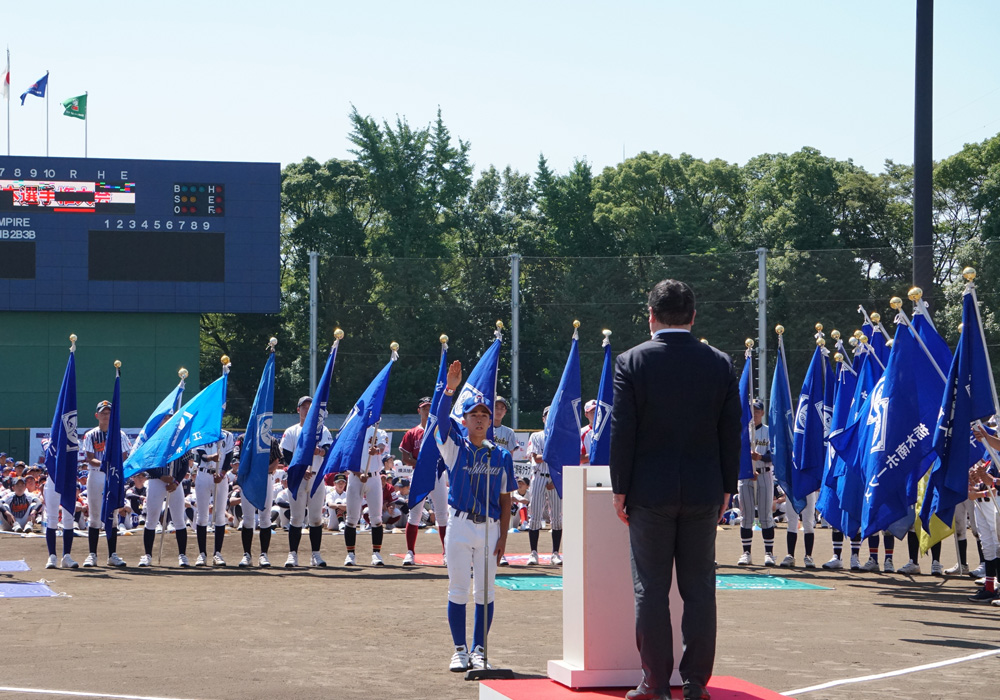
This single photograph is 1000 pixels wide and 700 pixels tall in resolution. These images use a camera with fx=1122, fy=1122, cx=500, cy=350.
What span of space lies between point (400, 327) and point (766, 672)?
28970 millimetres

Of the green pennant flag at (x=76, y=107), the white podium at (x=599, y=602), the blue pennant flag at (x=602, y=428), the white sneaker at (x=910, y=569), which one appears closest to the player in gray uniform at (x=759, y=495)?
the white sneaker at (x=910, y=569)

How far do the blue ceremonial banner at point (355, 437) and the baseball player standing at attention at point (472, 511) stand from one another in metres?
6.75

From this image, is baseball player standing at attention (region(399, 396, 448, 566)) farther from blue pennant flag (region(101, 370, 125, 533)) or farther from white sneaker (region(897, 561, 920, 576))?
white sneaker (region(897, 561, 920, 576))

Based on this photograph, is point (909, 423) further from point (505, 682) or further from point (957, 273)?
point (957, 273)

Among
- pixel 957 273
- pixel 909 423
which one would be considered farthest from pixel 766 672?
pixel 957 273

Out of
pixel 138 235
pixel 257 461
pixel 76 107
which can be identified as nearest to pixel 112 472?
pixel 257 461

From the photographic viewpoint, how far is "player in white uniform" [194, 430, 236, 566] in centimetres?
1541

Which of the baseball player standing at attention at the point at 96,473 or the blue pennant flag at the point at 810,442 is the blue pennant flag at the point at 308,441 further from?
the blue pennant flag at the point at 810,442

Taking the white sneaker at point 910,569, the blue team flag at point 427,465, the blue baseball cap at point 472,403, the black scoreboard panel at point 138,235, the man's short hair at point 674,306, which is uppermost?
the black scoreboard panel at point 138,235

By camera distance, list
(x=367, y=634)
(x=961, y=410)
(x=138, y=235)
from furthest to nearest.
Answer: (x=138, y=235) < (x=961, y=410) < (x=367, y=634)

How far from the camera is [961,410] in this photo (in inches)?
444

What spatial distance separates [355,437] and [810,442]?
640 cm

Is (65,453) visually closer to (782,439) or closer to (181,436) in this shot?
(181,436)

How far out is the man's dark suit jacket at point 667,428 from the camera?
223 inches
